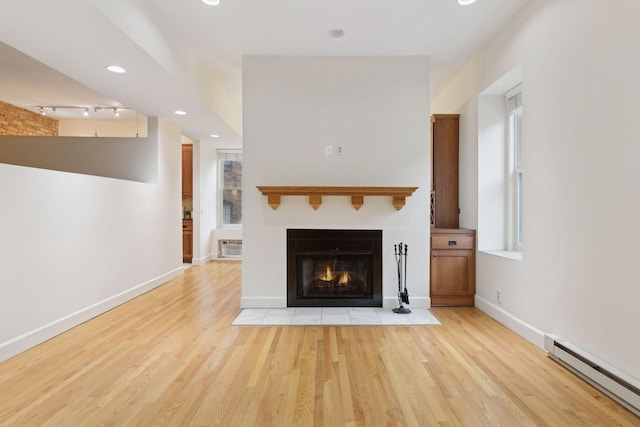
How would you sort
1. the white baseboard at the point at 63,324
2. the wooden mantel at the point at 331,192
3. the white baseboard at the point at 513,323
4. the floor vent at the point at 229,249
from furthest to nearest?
the floor vent at the point at 229,249 → the wooden mantel at the point at 331,192 → the white baseboard at the point at 513,323 → the white baseboard at the point at 63,324

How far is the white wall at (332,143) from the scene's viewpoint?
3.81m

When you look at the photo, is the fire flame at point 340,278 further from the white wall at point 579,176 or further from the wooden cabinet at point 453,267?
the white wall at point 579,176

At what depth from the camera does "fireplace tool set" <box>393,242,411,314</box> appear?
12.1ft

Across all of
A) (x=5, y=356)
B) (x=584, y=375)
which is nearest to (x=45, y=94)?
(x=5, y=356)

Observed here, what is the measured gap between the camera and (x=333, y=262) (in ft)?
12.8

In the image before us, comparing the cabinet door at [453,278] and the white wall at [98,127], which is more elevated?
the white wall at [98,127]

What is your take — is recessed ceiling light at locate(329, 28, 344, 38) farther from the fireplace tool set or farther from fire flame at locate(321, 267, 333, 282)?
fire flame at locate(321, 267, 333, 282)

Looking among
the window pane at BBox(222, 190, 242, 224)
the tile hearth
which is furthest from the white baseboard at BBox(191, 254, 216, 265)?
the tile hearth

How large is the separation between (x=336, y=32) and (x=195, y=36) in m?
1.41

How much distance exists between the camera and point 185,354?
105 inches

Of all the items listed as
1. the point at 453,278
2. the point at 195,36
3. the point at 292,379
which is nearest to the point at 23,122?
the point at 195,36

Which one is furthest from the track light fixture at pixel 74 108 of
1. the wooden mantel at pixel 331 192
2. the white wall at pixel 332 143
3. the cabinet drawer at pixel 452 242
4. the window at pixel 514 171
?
the window at pixel 514 171

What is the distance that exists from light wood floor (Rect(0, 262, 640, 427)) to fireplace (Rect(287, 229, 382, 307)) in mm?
626

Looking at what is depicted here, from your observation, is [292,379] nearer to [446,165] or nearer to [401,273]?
[401,273]
